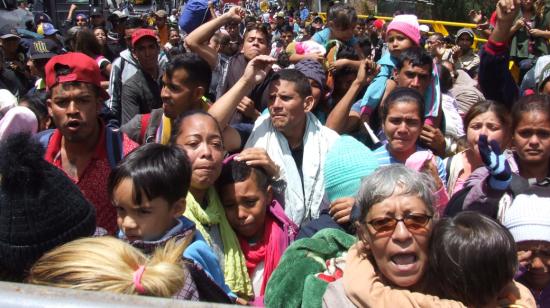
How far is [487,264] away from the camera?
170cm

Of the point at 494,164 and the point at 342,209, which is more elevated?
the point at 494,164

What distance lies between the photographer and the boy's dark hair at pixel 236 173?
8.24ft

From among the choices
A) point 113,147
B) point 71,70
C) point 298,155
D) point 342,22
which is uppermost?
point 71,70

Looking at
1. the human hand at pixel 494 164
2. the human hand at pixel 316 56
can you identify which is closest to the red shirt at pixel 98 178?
the human hand at pixel 494 164

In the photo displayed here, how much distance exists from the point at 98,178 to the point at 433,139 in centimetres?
188

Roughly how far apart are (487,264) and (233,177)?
1195 mm

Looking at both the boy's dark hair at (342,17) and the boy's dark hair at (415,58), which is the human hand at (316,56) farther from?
the boy's dark hair at (342,17)

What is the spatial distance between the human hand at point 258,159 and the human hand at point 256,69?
0.55 meters

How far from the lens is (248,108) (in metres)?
3.49

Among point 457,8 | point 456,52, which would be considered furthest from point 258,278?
point 457,8

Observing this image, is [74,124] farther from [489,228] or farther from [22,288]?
[489,228]

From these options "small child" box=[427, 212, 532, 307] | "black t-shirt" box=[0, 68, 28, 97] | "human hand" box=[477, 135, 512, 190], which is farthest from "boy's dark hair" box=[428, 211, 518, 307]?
"black t-shirt" box=[0, 68, 28, 97]

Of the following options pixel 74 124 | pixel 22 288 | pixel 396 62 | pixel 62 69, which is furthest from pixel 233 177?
pixel 396 62

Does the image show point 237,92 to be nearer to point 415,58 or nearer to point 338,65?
point 415,58
